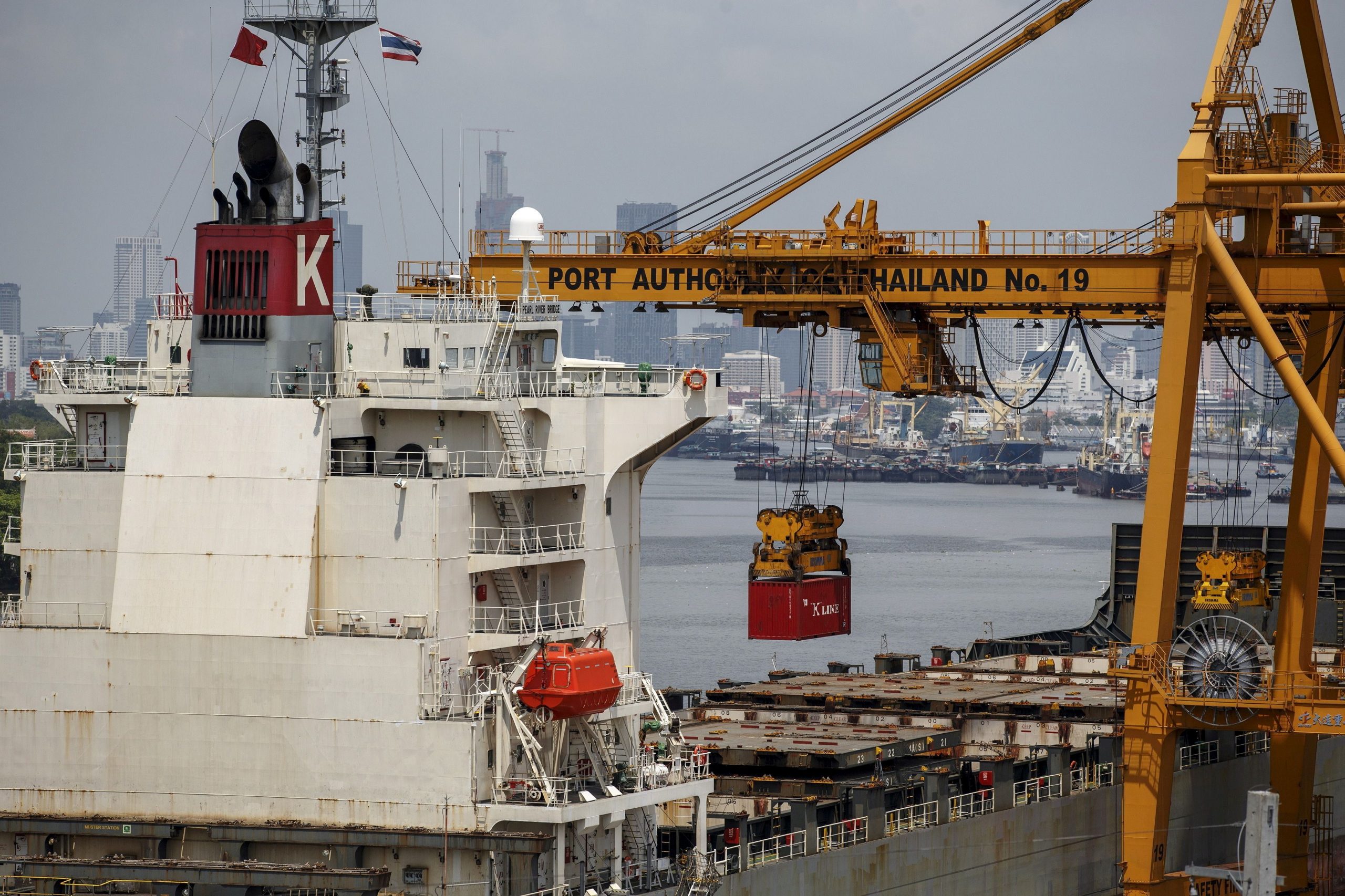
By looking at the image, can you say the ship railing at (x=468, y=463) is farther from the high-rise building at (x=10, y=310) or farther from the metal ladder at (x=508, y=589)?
the high-rise building at (x=10, y=310)

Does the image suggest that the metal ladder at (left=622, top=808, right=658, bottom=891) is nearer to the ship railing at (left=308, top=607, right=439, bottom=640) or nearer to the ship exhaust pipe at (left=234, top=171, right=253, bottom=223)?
the ship railing at (left=308, top=607, right=439, bottom=640)

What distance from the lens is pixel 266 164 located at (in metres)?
25.6

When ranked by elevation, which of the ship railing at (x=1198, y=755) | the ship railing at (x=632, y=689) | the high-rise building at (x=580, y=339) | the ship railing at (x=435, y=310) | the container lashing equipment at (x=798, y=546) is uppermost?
the high-rise building at (x=580, y=339)

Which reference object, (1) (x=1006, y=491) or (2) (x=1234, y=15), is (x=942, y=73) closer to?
(2) (x=1234, y=15)

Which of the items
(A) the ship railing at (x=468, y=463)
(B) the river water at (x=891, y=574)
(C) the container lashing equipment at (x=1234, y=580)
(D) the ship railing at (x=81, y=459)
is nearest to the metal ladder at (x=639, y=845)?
(A) the ship railing at (x=468, y=463)

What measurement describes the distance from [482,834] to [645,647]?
4960cm

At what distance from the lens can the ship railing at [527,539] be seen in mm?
24641

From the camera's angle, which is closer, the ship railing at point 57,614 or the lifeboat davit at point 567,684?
the lifeboat davit at point 567,684

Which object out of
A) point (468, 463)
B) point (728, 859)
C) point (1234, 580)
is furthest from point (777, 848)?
point (1234, 580)

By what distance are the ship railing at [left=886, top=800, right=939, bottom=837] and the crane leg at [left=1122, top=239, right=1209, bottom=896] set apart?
122 inches

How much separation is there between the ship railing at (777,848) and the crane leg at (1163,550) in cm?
590

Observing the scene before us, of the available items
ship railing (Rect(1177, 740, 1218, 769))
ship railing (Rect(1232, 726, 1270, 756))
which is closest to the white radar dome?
ship railing (Rect(1177, 740, 1218, 769))

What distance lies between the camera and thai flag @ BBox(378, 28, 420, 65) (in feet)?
96.4

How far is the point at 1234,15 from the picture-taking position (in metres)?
31.7
